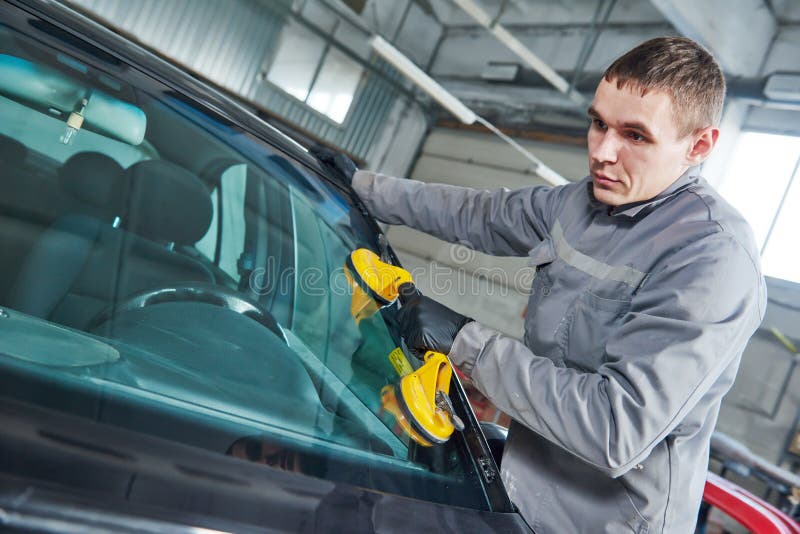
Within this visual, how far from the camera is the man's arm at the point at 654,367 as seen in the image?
3.04ft

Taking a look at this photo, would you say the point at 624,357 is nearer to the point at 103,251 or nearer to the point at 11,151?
the point at 103,251

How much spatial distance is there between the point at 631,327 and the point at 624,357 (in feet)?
0.19

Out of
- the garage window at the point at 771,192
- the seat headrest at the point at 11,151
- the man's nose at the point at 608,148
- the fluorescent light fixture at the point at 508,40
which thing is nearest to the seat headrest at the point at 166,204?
the seat headrest at the point at 11,151

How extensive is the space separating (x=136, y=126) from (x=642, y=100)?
36.1 inches

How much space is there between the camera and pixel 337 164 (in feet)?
5.29

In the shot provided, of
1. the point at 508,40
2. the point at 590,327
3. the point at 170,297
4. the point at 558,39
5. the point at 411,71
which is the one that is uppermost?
the point at 558,39

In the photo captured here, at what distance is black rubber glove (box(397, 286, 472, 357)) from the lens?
1.13 m

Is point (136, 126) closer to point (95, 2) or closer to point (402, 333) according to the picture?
point (402, 333)

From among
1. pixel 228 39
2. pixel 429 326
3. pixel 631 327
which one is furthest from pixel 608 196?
pixel 228 39

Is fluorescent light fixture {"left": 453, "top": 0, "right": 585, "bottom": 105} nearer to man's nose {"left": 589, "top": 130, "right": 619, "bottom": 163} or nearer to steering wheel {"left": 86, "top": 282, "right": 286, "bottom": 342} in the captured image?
man's nose {"left": 589, "top": 130, "right": 619, "bottom": 163}

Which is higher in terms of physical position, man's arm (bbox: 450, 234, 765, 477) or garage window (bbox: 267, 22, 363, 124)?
garage window (bbox: 267, 22, 363, 124)

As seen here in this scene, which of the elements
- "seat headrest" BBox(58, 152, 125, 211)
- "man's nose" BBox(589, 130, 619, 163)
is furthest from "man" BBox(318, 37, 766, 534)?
"seat headrest" BBox(58, 152, 125, 211)

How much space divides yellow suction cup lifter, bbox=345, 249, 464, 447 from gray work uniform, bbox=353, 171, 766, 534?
0.08m

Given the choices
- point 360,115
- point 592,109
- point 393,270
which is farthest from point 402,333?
point 360,115
